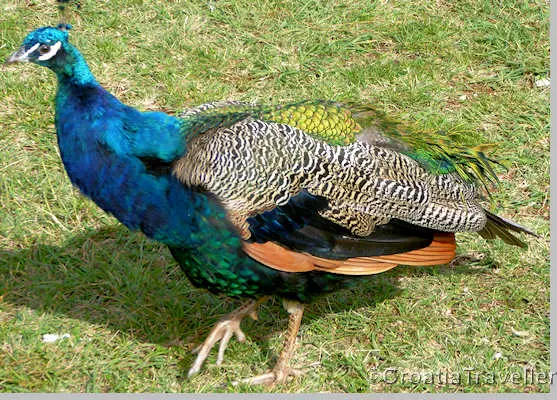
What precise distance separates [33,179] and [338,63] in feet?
7.56

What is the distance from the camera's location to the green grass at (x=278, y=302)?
13.3ft

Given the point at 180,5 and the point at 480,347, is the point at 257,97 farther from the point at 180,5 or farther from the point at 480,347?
the point at 480,347

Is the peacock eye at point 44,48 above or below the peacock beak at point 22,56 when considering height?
above

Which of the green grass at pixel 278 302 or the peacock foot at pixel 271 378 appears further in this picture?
the green grass at pixel 278 302

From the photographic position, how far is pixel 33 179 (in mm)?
4926

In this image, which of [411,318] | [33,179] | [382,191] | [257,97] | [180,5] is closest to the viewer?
[382,191]

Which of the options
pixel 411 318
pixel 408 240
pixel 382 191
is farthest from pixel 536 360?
pixel 382 191

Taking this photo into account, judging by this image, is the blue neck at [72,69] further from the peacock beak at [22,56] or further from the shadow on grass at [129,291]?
A: the shadow on grass at [129,291]

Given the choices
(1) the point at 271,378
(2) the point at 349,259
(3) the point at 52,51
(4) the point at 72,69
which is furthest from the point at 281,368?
(3) the point at 52,51

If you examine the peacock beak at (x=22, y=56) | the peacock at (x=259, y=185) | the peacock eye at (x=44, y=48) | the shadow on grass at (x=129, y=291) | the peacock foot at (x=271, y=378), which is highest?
the peacock eye at (x=44, y=48)

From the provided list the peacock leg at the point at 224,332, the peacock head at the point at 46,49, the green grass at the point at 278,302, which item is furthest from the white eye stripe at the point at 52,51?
the peacock leg at the point at 224,332

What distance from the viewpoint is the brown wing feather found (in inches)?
138

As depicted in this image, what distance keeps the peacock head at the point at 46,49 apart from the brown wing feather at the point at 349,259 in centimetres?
109

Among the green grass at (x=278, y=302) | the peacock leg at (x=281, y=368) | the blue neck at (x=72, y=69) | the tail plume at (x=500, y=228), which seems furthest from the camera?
the tail plume at (x=500, y=228)
